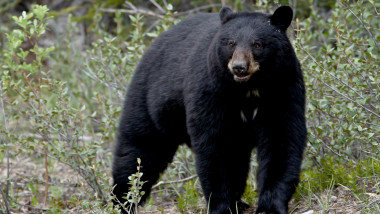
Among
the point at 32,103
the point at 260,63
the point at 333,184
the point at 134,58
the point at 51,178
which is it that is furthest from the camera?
the point at 51,178

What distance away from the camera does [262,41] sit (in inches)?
154

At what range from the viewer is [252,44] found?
3902 millimetres

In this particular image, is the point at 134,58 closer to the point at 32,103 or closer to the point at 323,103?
the point at 32,103

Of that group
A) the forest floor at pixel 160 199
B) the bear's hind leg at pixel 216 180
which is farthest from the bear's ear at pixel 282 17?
the forest floor at pixel 160 199

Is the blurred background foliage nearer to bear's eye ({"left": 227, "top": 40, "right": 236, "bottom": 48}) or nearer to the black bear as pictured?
the black bear

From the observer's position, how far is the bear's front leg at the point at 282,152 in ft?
13.2

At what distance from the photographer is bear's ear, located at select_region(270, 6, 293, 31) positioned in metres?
4.00

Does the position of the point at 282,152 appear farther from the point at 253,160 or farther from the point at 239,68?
the point at 253,160

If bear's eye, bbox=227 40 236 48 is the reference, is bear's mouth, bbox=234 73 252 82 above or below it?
below

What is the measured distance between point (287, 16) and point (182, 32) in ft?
3.81

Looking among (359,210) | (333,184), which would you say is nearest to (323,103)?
(333,184)

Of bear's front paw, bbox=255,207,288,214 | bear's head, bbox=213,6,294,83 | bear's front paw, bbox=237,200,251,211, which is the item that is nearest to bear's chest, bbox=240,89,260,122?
bear's head, bbox=213,6,294,83

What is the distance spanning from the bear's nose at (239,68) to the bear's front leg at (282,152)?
437 mm

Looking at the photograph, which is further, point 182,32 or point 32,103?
point 32,103
